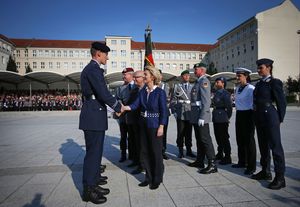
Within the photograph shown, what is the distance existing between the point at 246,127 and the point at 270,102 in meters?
0.92

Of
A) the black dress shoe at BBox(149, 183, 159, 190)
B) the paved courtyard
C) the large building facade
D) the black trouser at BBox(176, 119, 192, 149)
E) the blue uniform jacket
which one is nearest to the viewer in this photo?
the paved courtyard

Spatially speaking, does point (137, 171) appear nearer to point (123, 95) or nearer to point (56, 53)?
point (123, 95)

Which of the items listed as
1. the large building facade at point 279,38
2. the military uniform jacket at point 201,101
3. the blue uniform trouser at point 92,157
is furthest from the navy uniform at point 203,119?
the large building facade at point 279,38

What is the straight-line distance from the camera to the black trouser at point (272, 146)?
3799 mm

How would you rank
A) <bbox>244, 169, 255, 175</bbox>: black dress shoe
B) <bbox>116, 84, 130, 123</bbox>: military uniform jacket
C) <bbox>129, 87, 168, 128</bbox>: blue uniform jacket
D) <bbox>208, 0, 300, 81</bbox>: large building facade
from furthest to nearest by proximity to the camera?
<bbox>208, 0, 300, 81</bbox>: large building facade → <bbox>116, 84, 130, 123</bbox>: military uniform jacket → <bbox>244, 169, 255, 175</bbox>: black dress shoe → <bbox>129, 87, 168, 128</bbox>: blue uniform jacket

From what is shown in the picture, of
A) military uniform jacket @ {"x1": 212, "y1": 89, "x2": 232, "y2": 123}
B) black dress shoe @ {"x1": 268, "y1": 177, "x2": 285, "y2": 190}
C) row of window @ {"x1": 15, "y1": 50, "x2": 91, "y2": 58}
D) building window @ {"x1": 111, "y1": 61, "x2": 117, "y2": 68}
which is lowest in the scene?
black dress shoe @ {"x1": 268, "y1": 177, "x2": 285, "y2": 190}

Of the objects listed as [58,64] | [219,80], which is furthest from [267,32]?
[58,64]

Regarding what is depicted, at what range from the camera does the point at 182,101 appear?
230 inches

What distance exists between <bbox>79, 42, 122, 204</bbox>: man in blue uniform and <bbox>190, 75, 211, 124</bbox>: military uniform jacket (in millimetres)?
1723

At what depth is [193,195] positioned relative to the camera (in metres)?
3.49

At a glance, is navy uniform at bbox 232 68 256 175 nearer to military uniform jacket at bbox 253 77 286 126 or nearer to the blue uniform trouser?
military uniform jacket at bbox 253 77 286 126

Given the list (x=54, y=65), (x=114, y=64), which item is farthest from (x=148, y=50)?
(x=54, y=65)

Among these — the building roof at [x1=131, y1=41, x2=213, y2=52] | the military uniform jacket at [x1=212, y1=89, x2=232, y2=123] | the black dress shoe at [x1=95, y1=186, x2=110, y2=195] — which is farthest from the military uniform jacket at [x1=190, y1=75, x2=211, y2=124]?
the building roof at [x1=131, y1=41, x2=213, y2=52]

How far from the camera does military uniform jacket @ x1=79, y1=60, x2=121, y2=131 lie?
3.46 m
